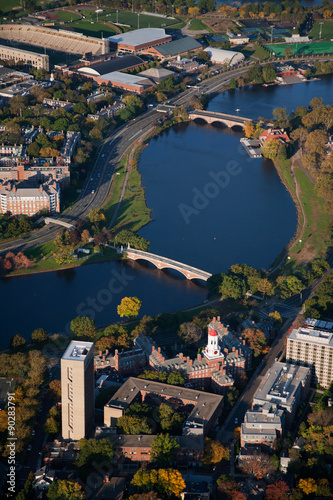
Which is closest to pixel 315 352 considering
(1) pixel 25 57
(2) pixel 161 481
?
(2) pixel 161 481

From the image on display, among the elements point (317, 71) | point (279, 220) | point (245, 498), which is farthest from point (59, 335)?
point (317, 71)

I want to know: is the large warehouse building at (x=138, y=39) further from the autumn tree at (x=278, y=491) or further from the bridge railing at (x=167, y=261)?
the autumn tree at (x=278, y=491)

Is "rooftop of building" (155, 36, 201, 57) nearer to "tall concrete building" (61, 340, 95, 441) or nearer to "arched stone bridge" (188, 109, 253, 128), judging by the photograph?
"arched stone bridge" (188, 109, 253, 128)

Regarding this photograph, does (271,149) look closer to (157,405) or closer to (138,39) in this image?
(138,39)

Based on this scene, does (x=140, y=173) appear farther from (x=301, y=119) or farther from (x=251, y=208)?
(x=301, y=119)

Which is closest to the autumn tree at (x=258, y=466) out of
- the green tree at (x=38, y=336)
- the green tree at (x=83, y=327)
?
the green tree at (x=83, y=327)

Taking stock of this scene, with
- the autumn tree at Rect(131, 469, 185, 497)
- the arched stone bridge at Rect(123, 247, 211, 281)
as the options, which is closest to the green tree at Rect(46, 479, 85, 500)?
the autumn tree at Rect(131, 469, 185, 497)
